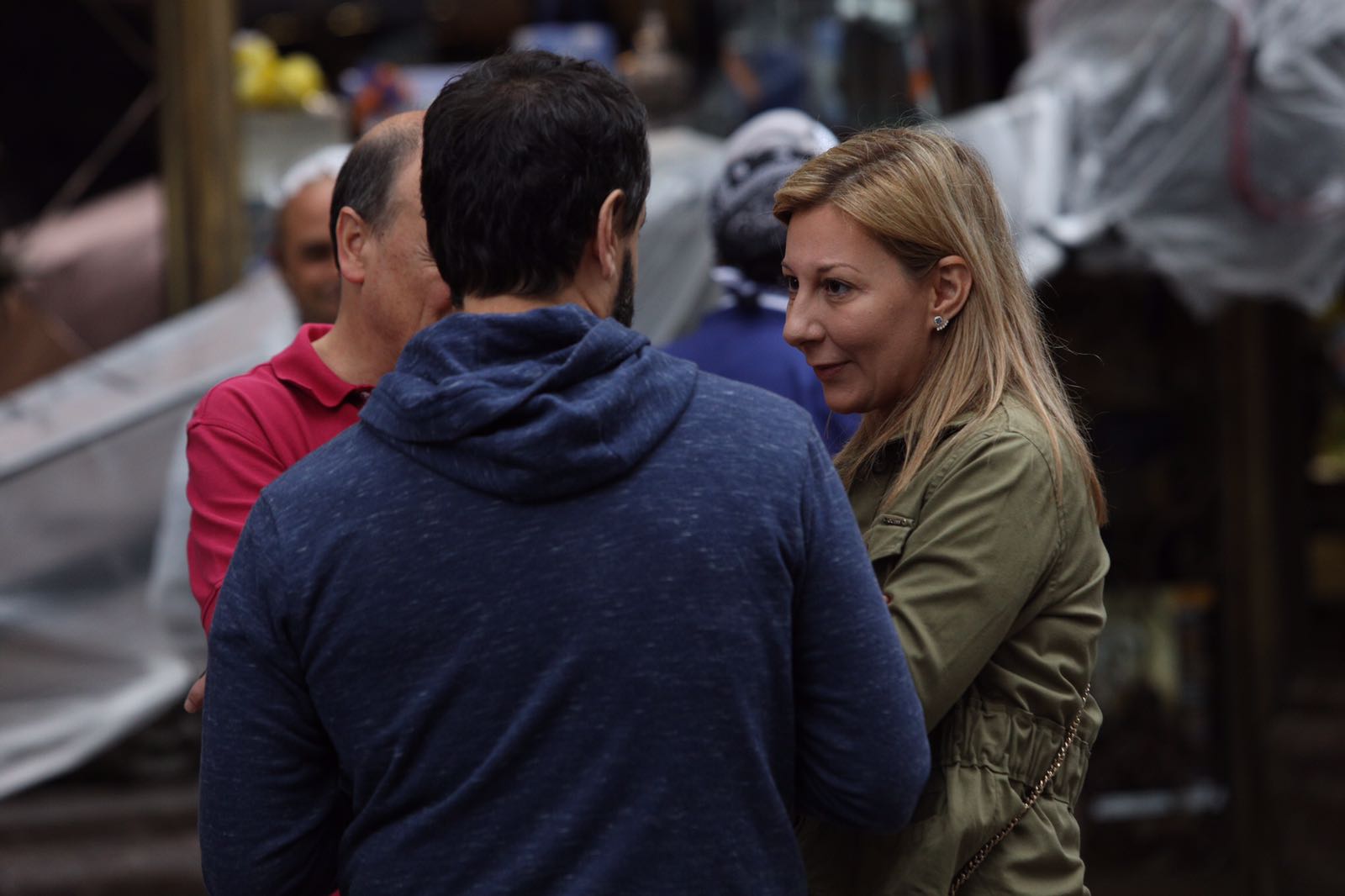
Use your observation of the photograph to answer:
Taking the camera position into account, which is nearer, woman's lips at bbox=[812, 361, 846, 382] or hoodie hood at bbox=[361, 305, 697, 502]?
hoodie hood at bbox=[361, 305, 697, 502]

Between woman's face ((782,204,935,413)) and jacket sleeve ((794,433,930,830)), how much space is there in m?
0.36

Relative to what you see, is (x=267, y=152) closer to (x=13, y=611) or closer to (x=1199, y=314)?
(x=13, y=611)

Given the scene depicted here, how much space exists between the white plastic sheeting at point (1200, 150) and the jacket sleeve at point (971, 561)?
236 centimetres

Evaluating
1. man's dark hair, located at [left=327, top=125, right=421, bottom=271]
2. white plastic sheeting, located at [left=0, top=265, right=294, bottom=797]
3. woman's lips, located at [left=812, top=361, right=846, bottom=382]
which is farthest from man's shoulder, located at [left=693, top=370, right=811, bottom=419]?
white plastic sheeting, located at [left=0, top=265, right=294, bottom=797]

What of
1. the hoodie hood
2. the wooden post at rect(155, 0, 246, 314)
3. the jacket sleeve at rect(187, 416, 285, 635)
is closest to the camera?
the hoodie hood

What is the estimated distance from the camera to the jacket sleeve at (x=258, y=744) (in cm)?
137

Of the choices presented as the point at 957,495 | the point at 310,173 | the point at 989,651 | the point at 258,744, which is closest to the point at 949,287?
the point at 957,495

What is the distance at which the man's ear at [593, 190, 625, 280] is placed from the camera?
1.38m

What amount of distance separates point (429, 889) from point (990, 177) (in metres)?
1.02

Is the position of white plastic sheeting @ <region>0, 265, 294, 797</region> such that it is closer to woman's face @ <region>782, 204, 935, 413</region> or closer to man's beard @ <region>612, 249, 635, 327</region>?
woman's face @ <region>782, 204, 935, 413</region>

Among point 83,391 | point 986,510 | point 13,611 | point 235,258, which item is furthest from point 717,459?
point 235,258

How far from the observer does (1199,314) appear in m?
4.34

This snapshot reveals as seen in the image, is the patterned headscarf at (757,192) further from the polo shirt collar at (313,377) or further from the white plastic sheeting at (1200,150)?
the white plastic sheeting at (1200,150)

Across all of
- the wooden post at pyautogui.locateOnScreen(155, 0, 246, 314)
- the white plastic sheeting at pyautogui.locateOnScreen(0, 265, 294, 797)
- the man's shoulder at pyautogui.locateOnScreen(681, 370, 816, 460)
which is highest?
the man's shoulder at pyautogui.locateOnScreen(681, 370, 816, 460)
